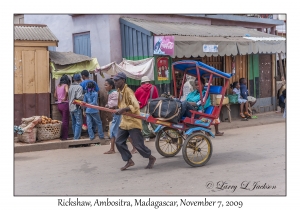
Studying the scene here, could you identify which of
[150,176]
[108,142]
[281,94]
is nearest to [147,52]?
[108,142]

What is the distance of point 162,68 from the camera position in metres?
12.2

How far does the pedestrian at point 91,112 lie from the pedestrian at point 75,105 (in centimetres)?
18

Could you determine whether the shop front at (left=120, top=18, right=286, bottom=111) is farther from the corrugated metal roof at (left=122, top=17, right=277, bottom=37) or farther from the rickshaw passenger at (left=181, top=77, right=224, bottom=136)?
the rickshaw passenger at (left=181, top=77, right=224, bottom=136)

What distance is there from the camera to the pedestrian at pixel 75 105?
34.0 feet

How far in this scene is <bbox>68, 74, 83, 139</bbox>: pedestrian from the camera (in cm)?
1035

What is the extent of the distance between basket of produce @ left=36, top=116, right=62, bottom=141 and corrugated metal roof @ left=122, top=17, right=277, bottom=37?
3.55 meters

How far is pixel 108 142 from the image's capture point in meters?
10.8

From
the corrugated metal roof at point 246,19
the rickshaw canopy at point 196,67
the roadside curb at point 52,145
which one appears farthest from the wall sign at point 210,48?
the roadside curb at point 52,145

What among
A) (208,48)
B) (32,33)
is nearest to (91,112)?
(32,33)

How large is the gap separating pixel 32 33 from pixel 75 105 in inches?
82.7

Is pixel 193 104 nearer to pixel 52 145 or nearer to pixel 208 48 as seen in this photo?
pixel 52 145

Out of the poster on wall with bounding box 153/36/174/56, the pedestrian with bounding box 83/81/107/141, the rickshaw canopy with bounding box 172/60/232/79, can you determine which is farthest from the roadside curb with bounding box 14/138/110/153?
the rickshaw canopy with bounding box 172/60/232/79

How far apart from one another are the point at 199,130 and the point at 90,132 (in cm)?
338

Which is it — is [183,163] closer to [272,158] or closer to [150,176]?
[150,176]
